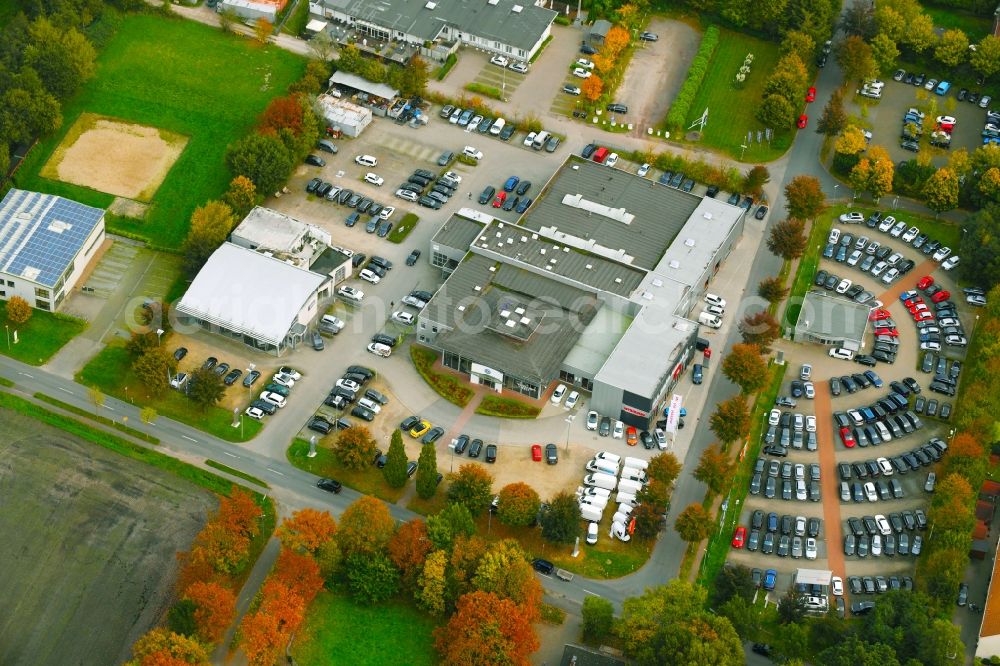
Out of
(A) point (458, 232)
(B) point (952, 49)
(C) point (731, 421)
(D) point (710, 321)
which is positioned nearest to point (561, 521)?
(C) point (731, 421)

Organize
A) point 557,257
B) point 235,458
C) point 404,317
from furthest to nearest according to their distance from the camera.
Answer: point 557,257 → point 404,317 → point 235,458

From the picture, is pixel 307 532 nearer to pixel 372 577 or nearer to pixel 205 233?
pixel 372 577

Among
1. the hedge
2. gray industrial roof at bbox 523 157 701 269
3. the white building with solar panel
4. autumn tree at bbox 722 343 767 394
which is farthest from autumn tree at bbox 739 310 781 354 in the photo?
the white building with solar panel

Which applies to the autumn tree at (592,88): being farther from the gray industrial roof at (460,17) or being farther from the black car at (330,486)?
the black car at (330,486)

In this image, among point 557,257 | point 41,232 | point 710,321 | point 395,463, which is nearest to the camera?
point 395,463

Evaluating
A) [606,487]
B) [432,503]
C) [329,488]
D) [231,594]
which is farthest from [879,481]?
[231,594]

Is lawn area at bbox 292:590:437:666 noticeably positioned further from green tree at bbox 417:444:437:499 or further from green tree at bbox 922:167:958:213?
green tree at bbox 922:167:958:213
